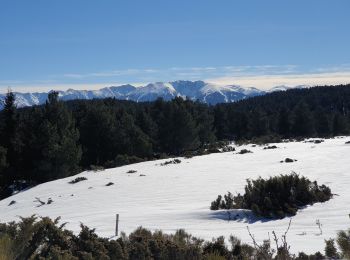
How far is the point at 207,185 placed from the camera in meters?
18.0

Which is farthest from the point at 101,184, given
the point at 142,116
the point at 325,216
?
the point at 142,116

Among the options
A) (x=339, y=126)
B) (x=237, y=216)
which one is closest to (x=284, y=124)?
(x=339, y=126)

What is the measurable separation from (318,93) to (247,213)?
13507 centimetres

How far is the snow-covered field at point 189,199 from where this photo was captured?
10.2 meters

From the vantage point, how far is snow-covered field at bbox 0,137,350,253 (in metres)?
10.2

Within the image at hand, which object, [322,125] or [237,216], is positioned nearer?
[237,216]

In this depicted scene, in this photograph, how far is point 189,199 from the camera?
15.8m

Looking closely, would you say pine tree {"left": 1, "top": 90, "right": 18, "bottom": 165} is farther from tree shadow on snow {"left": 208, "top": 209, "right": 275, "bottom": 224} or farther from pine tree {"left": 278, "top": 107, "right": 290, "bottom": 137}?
pine tree {"left": 278, "top": 107, "right": 290, "bottom": 137}

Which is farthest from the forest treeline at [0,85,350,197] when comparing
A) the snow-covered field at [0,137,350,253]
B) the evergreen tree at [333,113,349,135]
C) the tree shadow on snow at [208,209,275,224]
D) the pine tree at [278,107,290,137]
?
the evergreen tree at [333,113,349,135]

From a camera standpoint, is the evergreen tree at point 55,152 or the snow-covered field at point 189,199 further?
the evergreen tree at point 55,152

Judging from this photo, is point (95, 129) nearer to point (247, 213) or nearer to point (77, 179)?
point (77, 179)

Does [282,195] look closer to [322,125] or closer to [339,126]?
[322,125]

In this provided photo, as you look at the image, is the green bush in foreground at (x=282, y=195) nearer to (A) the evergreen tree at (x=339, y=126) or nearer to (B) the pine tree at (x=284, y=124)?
(B) the pine tree at (x=284, y=124)

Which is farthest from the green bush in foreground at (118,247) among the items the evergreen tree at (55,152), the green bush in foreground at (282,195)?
the evergreen tree at (55,152)
